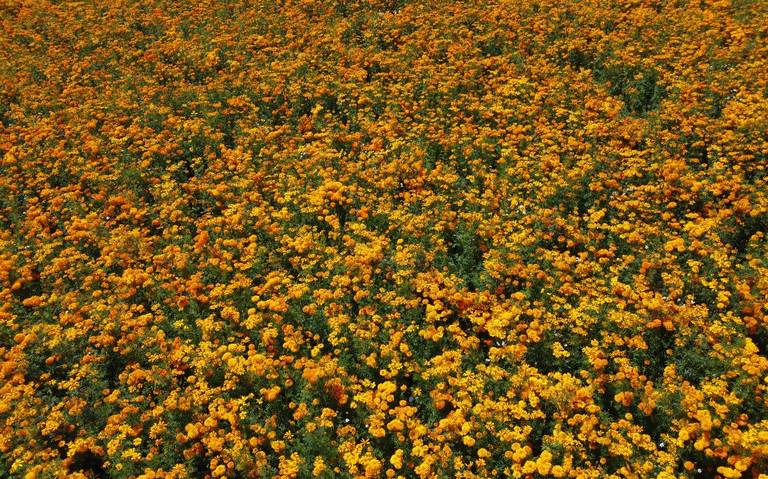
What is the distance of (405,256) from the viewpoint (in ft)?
22.9

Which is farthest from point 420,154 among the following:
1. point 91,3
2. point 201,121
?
point 91,3

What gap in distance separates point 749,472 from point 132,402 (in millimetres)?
5655

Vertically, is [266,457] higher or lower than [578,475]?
lower

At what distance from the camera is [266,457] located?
17.4 feet

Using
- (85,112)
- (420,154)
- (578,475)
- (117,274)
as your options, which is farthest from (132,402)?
(85,112)

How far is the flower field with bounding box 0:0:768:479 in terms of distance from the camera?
5.26m

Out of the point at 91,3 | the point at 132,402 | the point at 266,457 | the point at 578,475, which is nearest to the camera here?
the point at 578,475

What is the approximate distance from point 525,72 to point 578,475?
7.87 metres

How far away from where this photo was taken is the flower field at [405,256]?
5.26m

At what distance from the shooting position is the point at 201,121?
10.2 meters

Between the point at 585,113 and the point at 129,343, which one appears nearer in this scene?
the point at 129,343

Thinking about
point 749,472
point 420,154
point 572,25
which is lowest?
point 749,472

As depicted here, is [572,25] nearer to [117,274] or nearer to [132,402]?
[117,274]

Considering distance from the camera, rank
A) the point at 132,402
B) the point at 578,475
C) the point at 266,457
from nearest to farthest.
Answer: the point at 578,475 < the point at 266,457 < the point at 132,402
